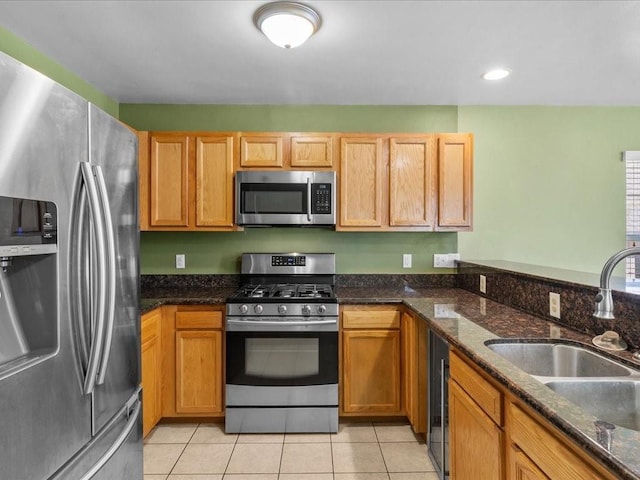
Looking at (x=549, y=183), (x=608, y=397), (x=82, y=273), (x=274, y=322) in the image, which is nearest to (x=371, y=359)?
(x=274, y=322)

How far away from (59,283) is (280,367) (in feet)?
5.49

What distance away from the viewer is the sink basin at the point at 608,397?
3.85 ft

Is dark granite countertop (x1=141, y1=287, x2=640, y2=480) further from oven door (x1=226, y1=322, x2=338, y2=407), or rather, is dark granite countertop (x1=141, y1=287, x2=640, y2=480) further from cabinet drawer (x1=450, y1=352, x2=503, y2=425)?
oven door (x1=226, y1=322, x2=338, y2=407)

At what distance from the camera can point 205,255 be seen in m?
3.18

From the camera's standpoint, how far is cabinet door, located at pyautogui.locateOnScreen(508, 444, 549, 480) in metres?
1.06

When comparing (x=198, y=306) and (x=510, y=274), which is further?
(x=198, y=306)

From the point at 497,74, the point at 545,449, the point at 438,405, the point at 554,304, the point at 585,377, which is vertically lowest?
the point at 438,405

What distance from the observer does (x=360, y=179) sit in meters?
2.87

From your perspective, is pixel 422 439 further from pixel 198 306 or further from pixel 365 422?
pixel 198 306

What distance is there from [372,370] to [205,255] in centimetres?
163

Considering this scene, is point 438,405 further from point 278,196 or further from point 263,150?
point 263,150

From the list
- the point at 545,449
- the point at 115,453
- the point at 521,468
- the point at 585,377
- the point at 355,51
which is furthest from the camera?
the point at 355,51

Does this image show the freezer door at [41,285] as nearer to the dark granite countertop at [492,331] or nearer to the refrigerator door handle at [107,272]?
the refrigerator door handle at [107,272]

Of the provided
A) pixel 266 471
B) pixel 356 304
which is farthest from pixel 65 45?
pixel 266 471
